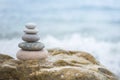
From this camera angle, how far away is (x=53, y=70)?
10195 millimetres

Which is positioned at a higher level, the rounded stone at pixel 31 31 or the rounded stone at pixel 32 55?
the rounded stone at pixel 31 31

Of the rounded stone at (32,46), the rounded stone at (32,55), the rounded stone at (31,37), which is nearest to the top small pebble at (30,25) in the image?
the rounded stone at (31,37)

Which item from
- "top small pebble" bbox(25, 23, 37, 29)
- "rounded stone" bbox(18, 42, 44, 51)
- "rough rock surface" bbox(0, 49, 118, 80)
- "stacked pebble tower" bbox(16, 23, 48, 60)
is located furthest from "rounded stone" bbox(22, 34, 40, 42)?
"rough rock surface" bbox(0, 49, 118, 80)

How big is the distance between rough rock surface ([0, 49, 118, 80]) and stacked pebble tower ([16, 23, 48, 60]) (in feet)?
0.89

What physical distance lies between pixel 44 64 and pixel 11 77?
1.01 meters

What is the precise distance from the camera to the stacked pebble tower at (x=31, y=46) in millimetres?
12000

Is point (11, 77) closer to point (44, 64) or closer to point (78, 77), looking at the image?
point (44, 64)

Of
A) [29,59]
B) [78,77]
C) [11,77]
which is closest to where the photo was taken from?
[78,77]

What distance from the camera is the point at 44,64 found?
11.2m

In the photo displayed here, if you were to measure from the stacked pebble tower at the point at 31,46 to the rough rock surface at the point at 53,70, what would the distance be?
0.27 meters

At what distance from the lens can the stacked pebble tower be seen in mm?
12000

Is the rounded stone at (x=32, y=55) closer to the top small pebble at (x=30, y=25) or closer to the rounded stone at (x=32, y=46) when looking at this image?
the rounded stone at (x=32, y=46)

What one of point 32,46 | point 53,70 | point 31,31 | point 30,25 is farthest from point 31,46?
point 53,70

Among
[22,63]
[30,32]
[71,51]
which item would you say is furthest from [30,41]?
[71,51]
